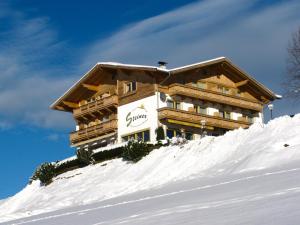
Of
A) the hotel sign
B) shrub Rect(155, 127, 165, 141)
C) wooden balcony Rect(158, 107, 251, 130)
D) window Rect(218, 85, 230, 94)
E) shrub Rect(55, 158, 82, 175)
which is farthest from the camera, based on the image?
window Rect(218, 85, 230, 94)

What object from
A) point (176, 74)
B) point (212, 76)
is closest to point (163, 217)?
point (176, 74)

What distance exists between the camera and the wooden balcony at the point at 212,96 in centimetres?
4734

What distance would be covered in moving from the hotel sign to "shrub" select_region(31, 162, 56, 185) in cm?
772

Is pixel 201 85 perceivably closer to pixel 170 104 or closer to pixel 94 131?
pixel 170 104

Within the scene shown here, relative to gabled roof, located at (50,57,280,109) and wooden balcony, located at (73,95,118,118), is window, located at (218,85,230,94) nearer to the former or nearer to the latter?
gabled roof, located at (50,57,280,109)

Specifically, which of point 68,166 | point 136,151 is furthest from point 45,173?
point 136,151

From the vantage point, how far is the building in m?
47.2

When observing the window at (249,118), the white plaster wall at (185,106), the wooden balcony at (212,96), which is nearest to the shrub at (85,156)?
the wooden balcony at (212,96)

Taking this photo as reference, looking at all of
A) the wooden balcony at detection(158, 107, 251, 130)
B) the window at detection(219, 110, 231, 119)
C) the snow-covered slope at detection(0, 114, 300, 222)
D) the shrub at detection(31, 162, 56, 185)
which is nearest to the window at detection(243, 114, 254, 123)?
the window at detection(219, 110, 231, 119)

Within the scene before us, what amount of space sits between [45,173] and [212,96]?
50.8 feet

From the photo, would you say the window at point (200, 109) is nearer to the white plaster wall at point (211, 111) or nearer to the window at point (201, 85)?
the white plaster wall at point (211, 111)

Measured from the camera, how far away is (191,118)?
47.2m

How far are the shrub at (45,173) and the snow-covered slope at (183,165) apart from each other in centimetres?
255

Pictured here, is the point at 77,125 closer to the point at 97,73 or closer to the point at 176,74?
the point at 97,73
